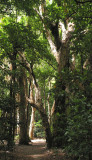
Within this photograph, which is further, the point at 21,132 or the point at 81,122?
the point at 21,132

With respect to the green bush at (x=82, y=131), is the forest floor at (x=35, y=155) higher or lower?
lower

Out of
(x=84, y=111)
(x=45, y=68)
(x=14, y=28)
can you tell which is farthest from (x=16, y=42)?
(x=45, y=68)

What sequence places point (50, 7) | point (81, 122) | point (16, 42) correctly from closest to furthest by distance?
point (81, 122) < point (50, 7) < point (16, 42)

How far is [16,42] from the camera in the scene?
29.9ft

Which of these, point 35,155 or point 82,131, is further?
point 35,155

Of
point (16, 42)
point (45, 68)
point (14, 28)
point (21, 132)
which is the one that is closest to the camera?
point (14, 28)

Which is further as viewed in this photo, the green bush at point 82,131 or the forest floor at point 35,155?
the forest floor at point 35,155

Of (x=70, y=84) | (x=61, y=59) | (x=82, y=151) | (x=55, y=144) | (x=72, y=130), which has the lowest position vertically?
(x=55, y=144)

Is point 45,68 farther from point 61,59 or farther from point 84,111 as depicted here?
point 84,111

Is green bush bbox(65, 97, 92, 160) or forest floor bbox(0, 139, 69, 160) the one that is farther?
forest floor bbox(0, 139, 69, 160)

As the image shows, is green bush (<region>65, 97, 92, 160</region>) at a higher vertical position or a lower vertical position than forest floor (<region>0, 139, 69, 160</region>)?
higher

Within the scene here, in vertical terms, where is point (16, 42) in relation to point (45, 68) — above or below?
below

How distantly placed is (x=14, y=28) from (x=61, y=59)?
10.8 feet

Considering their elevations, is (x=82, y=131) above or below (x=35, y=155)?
above
